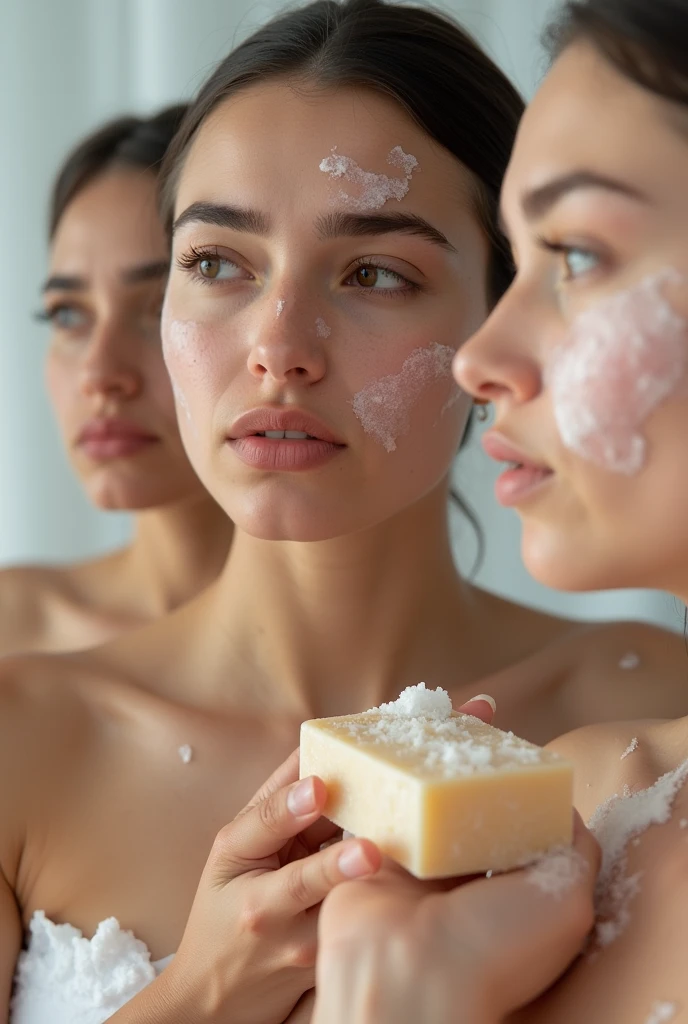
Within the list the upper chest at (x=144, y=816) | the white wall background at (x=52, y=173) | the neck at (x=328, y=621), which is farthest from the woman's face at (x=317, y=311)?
the white wall background at (x=52, y=173)

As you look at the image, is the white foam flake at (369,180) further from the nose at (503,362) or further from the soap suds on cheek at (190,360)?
the nose at (503,362)

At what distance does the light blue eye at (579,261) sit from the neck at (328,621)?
1.78ft

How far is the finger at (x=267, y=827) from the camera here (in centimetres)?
81

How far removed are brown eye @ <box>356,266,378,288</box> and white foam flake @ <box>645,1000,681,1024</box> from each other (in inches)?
27.8

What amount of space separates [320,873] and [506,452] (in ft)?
1.02

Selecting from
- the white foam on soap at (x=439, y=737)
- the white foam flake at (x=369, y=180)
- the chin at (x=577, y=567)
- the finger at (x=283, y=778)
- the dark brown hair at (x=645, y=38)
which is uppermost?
the white foam flake at (x=369, y=180)

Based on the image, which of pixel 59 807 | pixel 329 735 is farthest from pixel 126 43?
pixel 329 735

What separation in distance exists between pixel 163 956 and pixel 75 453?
91 centimetres

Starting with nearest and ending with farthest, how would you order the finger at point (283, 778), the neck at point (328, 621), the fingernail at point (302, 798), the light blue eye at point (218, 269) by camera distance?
the fingernail at point (302, 798)
the finger at point (283, 778)
the light blue eye at point (218, 269)
the neck at point (328, 621)

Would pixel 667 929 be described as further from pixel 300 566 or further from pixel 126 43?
pixel 126 43

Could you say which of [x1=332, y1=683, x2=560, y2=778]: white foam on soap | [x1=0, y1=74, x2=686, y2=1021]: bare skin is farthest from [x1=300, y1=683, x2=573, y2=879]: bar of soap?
[x1=0, y1=74, x2=686, y2=1021]: bare skin

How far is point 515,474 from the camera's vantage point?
808mm

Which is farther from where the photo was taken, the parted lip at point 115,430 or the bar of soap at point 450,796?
the parted lip at point 115,430

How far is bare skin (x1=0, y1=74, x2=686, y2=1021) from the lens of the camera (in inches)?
44.6
